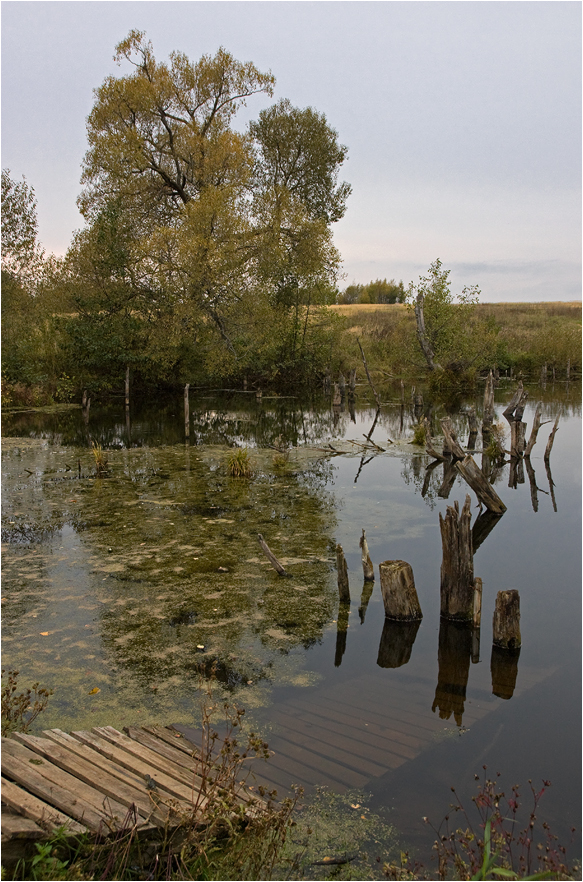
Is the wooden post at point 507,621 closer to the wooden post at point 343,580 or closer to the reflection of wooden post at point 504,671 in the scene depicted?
the reflection of wooden post at point 504,671

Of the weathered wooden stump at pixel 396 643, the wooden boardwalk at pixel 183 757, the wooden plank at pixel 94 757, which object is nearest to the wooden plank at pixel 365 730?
the wooden boardwalk at pixel 183 757

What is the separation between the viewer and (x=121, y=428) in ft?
69.4

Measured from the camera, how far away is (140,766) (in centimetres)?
364

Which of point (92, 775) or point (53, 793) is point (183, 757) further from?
point (53, 793)

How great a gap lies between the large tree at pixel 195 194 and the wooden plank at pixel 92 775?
25.1 metres

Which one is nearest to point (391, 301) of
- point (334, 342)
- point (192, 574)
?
point (334, 342)

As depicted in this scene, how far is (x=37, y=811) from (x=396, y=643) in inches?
156

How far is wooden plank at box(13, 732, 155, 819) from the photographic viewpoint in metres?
3.25

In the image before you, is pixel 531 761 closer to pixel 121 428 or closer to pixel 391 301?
pixel 121 428

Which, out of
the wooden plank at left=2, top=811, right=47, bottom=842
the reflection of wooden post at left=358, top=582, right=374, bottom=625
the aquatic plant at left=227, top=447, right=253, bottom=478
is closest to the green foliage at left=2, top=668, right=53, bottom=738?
the wooden plank at left=2, top=811, right=47, bottom=842

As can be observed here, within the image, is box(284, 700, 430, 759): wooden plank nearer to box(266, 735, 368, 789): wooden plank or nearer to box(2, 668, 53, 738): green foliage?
box(266, 735, 368, 789): wooden plank

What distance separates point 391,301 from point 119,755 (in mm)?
77122

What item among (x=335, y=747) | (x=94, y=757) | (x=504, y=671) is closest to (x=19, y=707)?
(x=94, y=757)

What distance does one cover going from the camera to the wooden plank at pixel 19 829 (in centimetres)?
276
